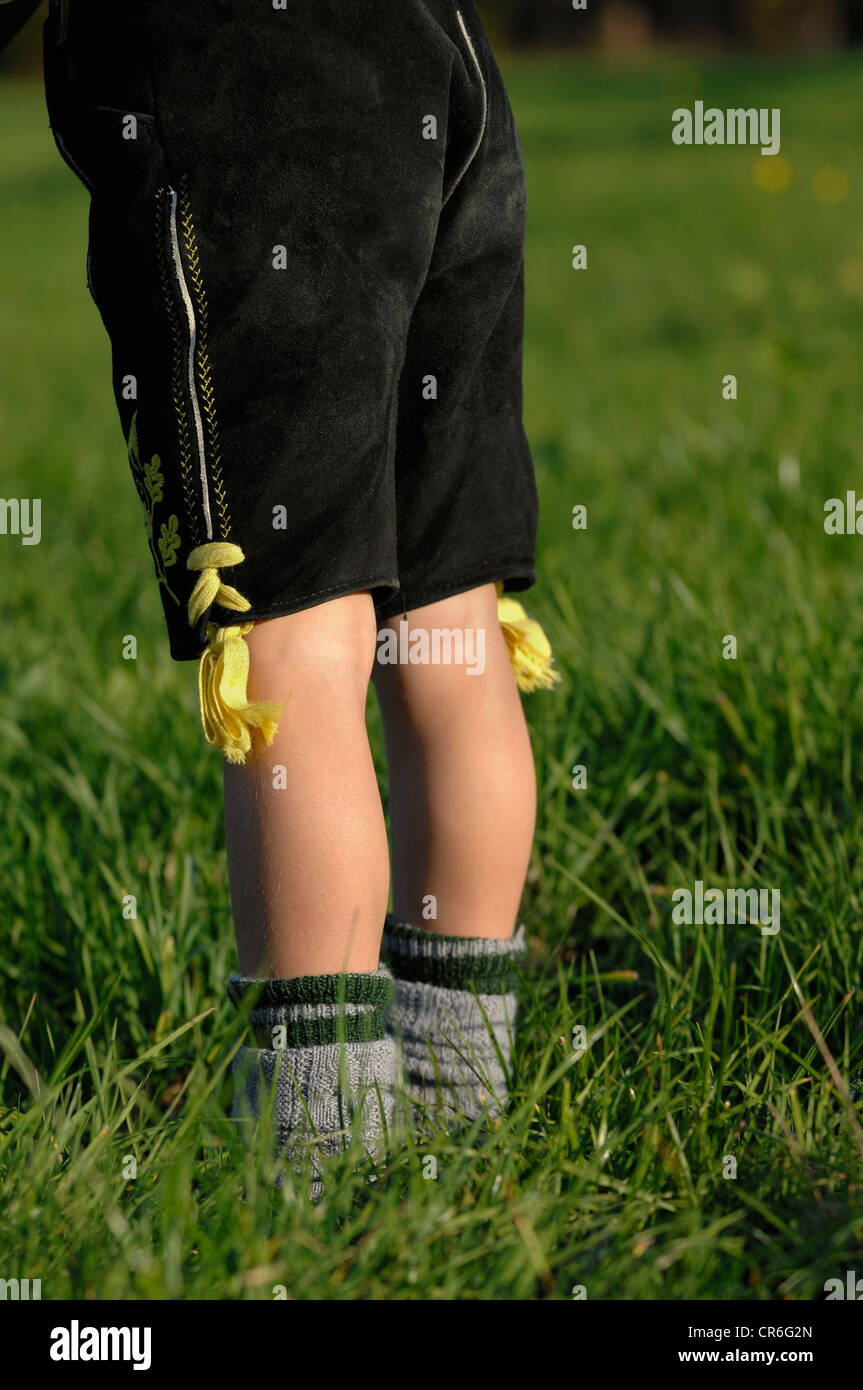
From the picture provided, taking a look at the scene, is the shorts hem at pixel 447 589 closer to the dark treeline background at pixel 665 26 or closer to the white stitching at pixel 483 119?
the white stitching at pixel 483 119

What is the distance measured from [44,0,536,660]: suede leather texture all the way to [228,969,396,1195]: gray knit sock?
0.33 meters

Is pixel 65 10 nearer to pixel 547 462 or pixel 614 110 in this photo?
pixel 547 462

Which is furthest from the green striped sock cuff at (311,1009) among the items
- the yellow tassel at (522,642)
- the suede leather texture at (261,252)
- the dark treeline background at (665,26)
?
the dark treeline background at (665,26)

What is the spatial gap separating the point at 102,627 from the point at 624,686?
117 cm

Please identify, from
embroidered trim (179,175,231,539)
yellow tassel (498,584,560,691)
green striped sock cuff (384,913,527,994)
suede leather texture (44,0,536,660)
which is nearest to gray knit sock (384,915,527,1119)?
green striped sock cuff (384,913,527,994)

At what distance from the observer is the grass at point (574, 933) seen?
3.44 feet

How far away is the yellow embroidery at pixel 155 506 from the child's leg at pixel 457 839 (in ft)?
0.99

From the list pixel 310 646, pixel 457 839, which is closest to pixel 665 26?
pixel 457 839

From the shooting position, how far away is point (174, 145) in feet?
3.87

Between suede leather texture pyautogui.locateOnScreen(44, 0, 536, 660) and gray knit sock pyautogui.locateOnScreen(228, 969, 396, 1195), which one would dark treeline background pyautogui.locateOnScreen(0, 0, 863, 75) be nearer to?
suede leather texture pyautogui.locateOnScreen(44, 0, 536, 660)

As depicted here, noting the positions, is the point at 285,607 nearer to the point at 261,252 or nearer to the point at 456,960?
the point at 261,252

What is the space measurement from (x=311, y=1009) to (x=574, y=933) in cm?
63

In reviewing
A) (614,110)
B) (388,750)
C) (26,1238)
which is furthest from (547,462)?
(614,110)

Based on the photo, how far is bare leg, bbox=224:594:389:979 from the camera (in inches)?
48.4
